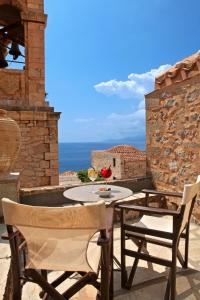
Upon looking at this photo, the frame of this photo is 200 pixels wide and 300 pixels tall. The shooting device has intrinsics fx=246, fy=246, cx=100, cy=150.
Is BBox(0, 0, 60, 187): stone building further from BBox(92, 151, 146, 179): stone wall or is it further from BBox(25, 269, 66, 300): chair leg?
BBox(92, 151, 146, 179): stone wall

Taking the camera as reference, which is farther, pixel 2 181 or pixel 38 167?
pixel 38 167

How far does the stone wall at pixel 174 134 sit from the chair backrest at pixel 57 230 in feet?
8.61

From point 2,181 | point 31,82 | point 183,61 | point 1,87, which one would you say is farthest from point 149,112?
point 1,87

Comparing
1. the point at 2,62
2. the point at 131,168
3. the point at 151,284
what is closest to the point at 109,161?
the point at 131,168

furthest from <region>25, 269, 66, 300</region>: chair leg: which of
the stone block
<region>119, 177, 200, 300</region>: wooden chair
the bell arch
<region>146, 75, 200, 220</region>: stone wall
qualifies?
the bell arch

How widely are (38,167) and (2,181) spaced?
2.64m

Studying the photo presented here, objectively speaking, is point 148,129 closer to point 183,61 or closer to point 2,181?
point 183,61

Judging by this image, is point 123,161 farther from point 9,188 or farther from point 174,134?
point 9,188

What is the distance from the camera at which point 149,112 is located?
465cm

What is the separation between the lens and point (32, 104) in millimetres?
6102

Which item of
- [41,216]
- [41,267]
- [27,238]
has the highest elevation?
[41,216]

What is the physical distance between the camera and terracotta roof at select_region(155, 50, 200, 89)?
3.48 metres

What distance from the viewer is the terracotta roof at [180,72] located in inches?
137

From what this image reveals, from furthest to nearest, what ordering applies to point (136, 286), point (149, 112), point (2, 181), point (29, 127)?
1. point (29, 127)
2. point (149, 112)
3. point (2, 181)
4. point (136, 286)
